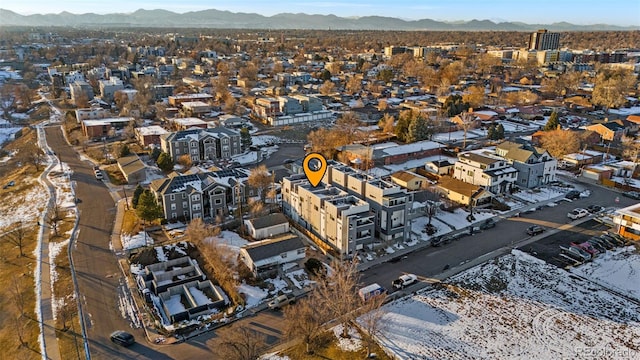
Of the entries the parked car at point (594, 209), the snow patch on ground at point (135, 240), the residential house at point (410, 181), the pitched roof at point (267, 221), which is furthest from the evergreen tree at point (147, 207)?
the parked car at point (594, 209)

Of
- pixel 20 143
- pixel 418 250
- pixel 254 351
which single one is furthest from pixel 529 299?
pixel 20 143

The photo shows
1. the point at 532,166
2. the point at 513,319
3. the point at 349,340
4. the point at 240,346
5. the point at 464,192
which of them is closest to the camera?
the point at 240,346

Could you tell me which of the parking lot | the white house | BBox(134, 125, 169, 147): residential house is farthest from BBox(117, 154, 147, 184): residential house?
the parking lot

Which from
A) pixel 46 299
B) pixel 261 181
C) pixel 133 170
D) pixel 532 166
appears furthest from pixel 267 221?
pixel 532 166

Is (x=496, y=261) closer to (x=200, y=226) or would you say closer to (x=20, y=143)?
(x=200, y=226)

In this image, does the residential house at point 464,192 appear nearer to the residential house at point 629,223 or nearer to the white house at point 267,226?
the residential house at point 629,223

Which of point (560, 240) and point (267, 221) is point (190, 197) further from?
point (560, 240)

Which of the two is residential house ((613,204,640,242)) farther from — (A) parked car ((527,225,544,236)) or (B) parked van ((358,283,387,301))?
(B) parked van ((358,283,387,301))
